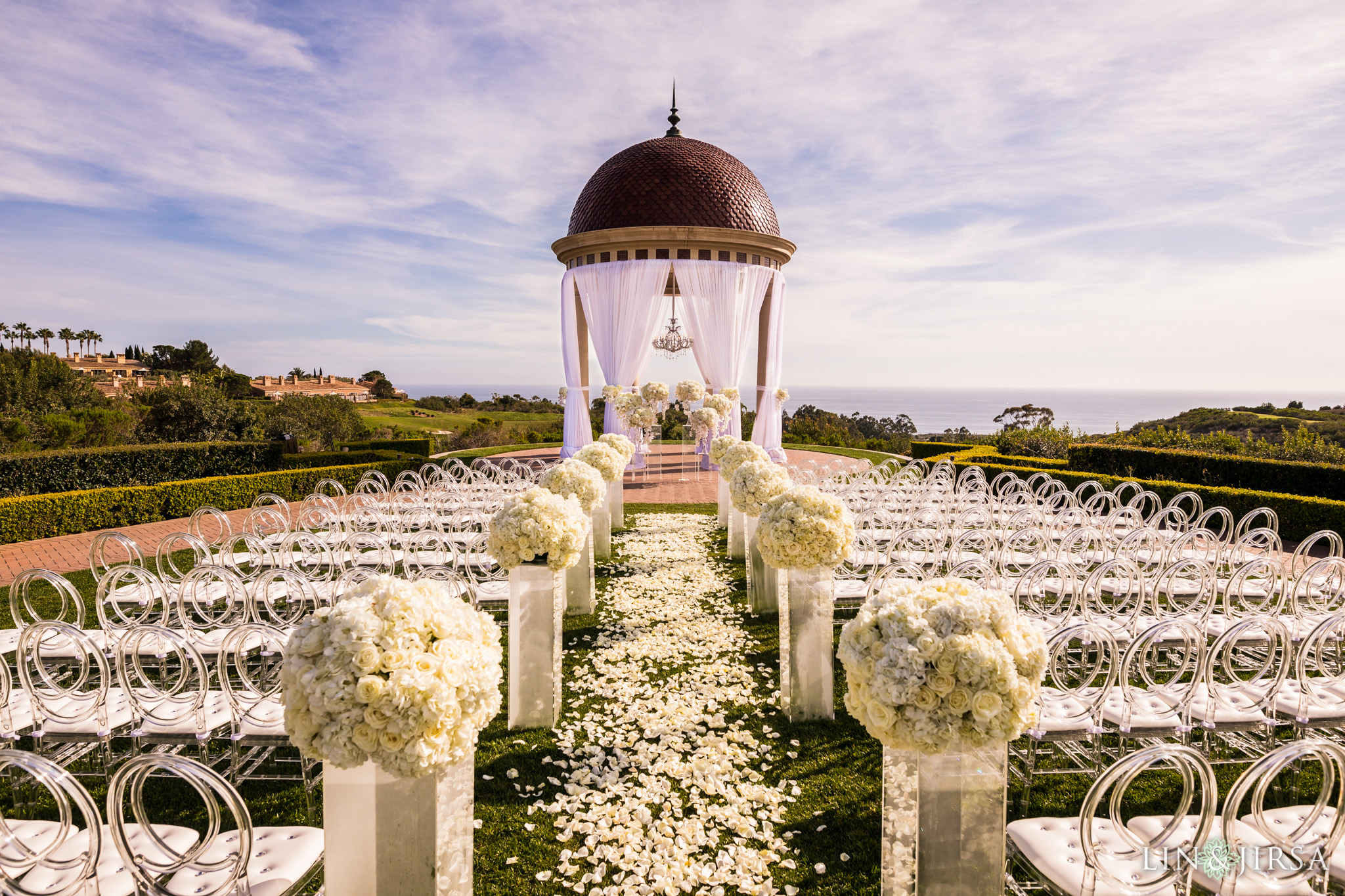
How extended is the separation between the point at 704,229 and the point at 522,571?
46.3ft

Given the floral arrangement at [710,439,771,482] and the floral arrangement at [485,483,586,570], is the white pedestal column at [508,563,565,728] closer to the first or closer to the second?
the floral arrangement at [485,483,586,570]

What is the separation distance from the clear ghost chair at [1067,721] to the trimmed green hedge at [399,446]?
17.1 meters

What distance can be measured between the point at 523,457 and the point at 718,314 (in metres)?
7.92

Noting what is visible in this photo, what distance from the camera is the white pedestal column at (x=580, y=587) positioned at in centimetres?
707

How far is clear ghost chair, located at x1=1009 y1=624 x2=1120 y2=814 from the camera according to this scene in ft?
11.1

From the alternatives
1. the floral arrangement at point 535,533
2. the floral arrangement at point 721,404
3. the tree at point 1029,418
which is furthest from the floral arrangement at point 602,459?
the tree at point 1029,418

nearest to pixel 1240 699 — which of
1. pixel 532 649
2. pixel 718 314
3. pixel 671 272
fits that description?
pixel 532 649

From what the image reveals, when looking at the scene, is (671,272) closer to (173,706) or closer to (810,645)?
(810,645)

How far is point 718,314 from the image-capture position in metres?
17.1

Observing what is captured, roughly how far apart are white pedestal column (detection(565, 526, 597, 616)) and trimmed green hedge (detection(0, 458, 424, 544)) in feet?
22.2

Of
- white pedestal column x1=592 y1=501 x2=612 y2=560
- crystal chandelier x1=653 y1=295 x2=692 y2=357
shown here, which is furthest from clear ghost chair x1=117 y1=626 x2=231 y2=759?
crystal chandelier x1=653 y1=295 x2=692 y2=357

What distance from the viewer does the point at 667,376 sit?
20.6 meters

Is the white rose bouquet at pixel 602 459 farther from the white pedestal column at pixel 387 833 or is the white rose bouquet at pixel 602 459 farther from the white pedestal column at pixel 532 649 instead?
the white pedestal column at pixel 387 833

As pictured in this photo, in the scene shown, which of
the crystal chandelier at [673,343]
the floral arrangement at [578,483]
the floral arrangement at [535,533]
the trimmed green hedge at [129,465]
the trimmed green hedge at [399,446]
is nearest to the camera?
the floral arrangement at [535,533]
